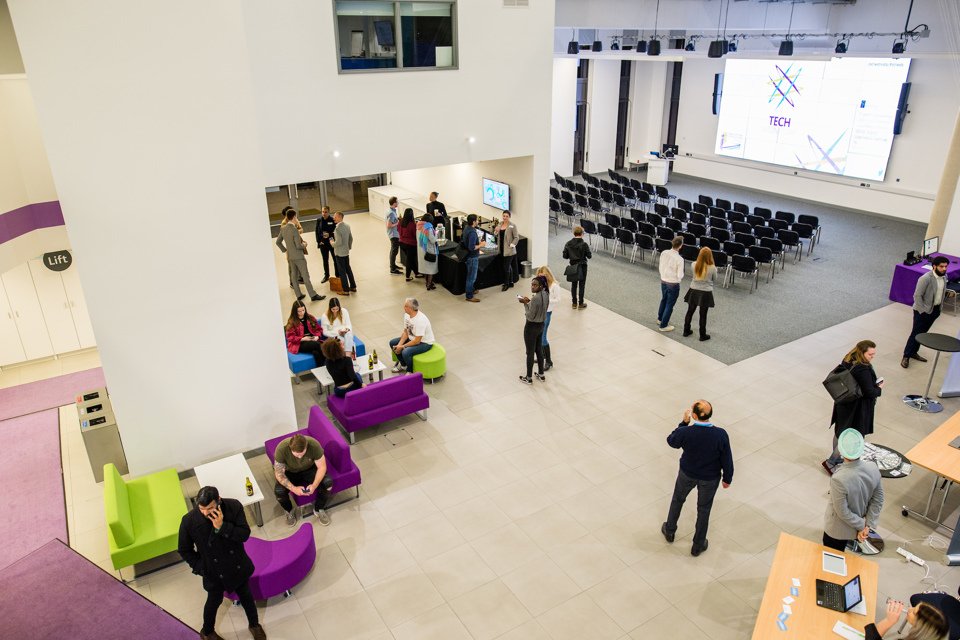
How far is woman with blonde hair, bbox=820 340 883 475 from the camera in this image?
20.4 feet

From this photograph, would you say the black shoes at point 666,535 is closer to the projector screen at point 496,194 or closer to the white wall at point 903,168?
the projector screen at point 496,194

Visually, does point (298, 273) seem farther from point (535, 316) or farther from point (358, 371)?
point (535, 316)

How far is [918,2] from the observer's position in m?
16.2

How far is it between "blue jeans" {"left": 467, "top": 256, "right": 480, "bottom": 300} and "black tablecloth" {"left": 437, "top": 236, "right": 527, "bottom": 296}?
6.7 inches

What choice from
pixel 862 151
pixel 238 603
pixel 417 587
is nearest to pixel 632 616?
pixel 417 587

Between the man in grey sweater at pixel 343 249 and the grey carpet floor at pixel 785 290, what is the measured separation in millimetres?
3922

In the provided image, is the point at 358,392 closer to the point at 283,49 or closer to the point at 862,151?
the point at 283,49

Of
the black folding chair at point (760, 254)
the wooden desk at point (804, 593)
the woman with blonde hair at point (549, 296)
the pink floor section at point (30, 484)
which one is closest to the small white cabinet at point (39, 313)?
the pink floor section at point (30, 484)

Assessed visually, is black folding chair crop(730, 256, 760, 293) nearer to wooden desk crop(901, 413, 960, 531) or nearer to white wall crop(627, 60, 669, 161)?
wooden desk crop(901, 413, 960, 531)

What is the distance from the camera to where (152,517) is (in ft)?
19.0

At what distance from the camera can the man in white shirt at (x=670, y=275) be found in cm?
967

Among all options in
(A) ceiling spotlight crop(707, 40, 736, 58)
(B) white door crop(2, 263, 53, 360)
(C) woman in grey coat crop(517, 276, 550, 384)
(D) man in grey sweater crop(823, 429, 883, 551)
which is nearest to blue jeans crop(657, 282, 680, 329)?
(C) woman in grey coat crop(517, 276, 550, 384)

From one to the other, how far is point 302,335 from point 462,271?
3.57 m

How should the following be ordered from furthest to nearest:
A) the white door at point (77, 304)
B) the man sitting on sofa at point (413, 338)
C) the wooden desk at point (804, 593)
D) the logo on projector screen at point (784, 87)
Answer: the logo on projector screen at point (784, 87) → the white door at point (77, 304) → the man sitting on sofa at point (413, 338) → the wooden desk at point (804, 593)
